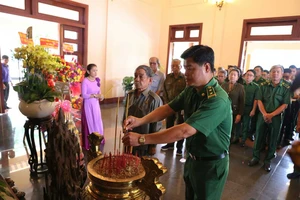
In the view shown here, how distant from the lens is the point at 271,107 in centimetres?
276

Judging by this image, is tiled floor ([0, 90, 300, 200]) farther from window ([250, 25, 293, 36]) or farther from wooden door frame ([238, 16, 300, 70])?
window ([250, 25, 293, 36])

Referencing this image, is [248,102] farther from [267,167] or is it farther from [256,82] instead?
[267,167]

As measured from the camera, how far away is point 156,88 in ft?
12.5

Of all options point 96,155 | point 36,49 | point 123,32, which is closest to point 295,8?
point 123,32

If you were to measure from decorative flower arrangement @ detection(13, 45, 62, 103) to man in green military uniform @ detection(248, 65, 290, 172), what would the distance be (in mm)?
2525

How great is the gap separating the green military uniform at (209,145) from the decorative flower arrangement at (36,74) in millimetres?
1403

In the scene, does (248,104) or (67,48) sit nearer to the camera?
(248,104)

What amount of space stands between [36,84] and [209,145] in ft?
5.47

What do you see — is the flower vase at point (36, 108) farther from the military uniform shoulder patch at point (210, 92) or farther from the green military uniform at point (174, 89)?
the green military uniform at point (174, 89)

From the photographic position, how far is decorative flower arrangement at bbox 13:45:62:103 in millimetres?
1985

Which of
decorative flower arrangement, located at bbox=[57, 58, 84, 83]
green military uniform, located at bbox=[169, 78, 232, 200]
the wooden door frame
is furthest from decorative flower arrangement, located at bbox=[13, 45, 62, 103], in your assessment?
the wooden door frame

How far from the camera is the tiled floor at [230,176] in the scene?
2.15 m

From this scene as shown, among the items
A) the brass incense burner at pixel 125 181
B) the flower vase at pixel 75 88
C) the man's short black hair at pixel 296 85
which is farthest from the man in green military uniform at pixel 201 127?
the flower vase at pixel 75 88

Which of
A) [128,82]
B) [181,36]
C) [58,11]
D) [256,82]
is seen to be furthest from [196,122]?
[181,36]
